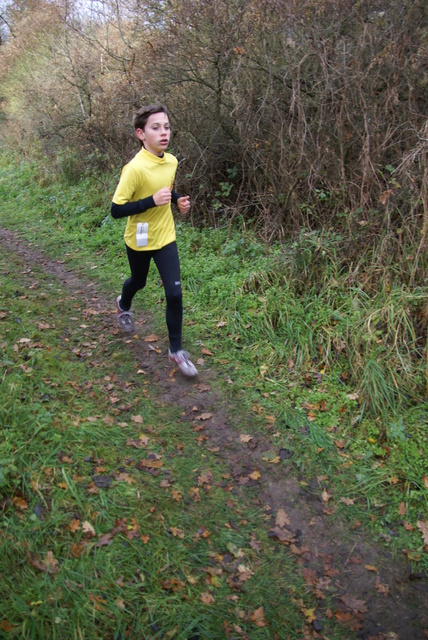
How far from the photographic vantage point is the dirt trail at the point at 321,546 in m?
2.81

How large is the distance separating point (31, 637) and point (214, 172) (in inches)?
265

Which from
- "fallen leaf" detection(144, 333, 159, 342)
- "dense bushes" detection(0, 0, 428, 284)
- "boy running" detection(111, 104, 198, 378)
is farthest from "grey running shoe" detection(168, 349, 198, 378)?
"dense bushes" detection(0, 0, 428, 284)

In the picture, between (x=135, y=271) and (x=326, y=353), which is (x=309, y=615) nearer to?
(x=326, y=353)

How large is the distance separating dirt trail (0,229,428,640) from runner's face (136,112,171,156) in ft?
7.12

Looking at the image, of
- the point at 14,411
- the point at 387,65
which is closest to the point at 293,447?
the point at 14,411

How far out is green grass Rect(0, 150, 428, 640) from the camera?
2.64 metres

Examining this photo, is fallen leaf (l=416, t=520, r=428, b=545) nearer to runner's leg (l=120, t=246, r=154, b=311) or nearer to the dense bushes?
the dense bushes

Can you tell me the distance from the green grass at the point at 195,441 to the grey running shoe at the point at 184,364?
333 mm

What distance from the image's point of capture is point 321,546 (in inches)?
126

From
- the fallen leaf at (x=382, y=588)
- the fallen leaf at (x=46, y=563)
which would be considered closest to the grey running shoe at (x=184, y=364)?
the fallen leaf at (x=46, y=563)

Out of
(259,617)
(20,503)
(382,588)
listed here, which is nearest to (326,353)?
(382,588)

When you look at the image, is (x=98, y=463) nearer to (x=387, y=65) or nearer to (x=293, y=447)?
(x=293, y=447)

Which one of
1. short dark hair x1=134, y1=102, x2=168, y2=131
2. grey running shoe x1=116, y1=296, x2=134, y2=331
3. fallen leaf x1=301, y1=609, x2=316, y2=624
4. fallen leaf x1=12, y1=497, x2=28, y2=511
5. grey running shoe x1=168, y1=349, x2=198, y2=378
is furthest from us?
grey running shoe x1=116, y1=296, x2=134, y2=331

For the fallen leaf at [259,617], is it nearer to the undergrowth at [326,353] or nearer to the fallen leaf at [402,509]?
the undergrowth at [326,353]
